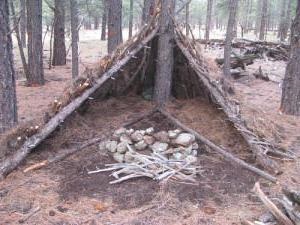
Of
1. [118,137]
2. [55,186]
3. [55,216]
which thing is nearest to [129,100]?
[118,137]

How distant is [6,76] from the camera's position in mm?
5844

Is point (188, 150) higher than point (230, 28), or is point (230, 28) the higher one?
point (230, 28)

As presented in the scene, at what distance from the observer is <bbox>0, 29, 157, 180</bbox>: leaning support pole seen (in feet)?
17.5

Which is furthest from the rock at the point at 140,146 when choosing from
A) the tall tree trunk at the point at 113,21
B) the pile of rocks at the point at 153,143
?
the tall tree trunk at the point at 113,21

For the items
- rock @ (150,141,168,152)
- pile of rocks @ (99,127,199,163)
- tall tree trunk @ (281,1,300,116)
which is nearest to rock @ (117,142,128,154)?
pile of rocks @ (99,127,199,163)

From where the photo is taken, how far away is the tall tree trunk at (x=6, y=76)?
568 cm

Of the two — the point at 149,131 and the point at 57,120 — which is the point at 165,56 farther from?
the point at 57,120

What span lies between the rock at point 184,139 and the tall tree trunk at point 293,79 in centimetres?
345

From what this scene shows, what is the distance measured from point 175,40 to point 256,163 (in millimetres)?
2428

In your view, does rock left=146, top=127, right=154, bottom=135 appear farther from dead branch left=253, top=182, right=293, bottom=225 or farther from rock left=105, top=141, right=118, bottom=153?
dead branch left=253, top=182, right=293, bottom=225

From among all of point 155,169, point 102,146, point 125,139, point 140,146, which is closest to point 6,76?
point 102,146

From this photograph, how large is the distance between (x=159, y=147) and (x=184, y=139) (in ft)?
1.31

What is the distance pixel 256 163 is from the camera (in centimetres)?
552

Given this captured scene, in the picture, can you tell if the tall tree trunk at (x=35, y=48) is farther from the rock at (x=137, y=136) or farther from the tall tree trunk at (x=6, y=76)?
the rock at (x=137, y=136)
